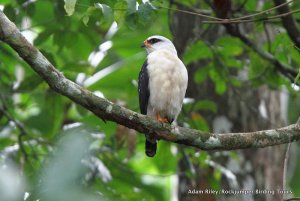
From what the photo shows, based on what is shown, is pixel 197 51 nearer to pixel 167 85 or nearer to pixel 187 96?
pixel 167 85

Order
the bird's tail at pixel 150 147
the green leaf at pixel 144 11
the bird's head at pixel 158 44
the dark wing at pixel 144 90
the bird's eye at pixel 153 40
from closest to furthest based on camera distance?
1. the green leaf at pixel 144 11
2. the bird's tail at pixel 150 147
3. the dark wing at pixel 144 90
4. the bird's head at pixel 158 44
5. the bird's eye at pixel 153 40

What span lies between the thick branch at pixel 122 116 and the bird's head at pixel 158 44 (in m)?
2.09

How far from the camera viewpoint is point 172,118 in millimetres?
5438

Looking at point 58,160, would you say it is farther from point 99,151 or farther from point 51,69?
point 99,151

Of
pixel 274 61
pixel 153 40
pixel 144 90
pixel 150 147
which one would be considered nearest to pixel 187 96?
pixel 153 40

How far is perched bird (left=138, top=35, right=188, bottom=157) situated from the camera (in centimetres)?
520

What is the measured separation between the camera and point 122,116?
11.9ft

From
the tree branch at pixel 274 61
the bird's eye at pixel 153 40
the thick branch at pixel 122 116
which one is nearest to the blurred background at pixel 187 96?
the tree branch at pixel 274 61

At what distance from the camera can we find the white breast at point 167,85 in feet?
17.1

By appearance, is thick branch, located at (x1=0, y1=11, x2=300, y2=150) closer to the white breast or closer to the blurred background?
the blurred background

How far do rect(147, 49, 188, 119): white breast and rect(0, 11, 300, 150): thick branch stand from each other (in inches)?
49.7

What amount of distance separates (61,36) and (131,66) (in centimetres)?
112

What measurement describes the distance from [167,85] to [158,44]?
1.08 metres

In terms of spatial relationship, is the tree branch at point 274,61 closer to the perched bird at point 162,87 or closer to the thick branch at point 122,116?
the perched bird at point 162,87
